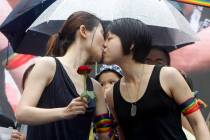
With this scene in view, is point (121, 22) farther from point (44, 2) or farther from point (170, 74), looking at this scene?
point (44, 2)

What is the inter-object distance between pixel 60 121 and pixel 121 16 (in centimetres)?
116

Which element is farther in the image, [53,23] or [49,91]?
[53,23]

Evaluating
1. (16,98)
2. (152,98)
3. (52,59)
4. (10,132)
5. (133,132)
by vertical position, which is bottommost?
(16,98)

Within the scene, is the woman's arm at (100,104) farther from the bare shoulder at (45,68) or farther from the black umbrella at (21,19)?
the black umbrella at (21,19)

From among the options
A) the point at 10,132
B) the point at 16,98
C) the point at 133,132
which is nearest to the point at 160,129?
the point at 133,132

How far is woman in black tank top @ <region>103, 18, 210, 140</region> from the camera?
119 inches

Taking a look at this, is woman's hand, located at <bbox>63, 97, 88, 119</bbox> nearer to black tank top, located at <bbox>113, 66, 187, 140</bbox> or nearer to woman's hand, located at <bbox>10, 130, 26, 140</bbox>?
black tank top, located at <bbox>113, 66, 187, 140</bbox>

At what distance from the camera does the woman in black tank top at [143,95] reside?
3.03m

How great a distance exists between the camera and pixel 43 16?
3.90 metres

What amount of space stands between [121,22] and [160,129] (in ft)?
→ 2.27

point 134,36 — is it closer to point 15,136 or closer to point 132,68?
point 132,68

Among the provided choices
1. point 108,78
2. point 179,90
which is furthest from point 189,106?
point 108,78

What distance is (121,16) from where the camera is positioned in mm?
3838

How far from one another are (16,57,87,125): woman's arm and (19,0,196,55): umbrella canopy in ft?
2.80
